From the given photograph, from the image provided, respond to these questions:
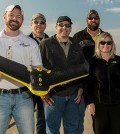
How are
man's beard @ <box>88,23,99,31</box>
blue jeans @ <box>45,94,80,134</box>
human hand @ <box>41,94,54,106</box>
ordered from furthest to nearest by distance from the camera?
man's beard @ <box>88,23,99,31</box>
blue jeans @ <box>45,94,80,134</box>
human hand @ <box>41,94,54,106</box>

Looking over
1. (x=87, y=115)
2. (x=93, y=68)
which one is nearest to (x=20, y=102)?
(x=93, y=68)

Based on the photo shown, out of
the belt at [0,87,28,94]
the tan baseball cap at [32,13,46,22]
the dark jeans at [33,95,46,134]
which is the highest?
the tan baseball cap at [32,13,46,22]

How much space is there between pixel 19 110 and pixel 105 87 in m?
1.28

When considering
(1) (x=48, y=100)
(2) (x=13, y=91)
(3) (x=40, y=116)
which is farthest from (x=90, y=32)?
(2) (x=13, y=91)

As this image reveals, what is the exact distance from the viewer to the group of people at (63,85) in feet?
13.6

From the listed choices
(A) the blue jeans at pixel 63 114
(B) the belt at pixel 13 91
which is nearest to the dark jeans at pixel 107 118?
(A) the blue jeans at pixel 63 114

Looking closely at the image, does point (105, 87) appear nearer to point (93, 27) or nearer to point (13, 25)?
point (13, 25)

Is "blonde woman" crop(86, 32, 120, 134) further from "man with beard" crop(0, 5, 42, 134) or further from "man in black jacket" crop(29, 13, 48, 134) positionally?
"man in black jacket" crop(29, 13, 48, 134)

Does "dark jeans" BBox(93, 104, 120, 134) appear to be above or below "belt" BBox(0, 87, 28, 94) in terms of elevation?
below

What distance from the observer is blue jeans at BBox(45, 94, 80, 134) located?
189 inches

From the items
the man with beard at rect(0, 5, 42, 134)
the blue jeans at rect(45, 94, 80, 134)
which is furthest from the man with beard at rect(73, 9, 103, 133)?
the man with beard at rect(0, 5, 42, 134)

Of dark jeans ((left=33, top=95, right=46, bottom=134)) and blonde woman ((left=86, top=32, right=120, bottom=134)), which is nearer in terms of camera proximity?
blonde woman ((left=86, top=32, right=120, bottom=134))

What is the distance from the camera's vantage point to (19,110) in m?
4.18

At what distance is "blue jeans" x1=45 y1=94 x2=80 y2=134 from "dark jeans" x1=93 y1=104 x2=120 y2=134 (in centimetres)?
42
